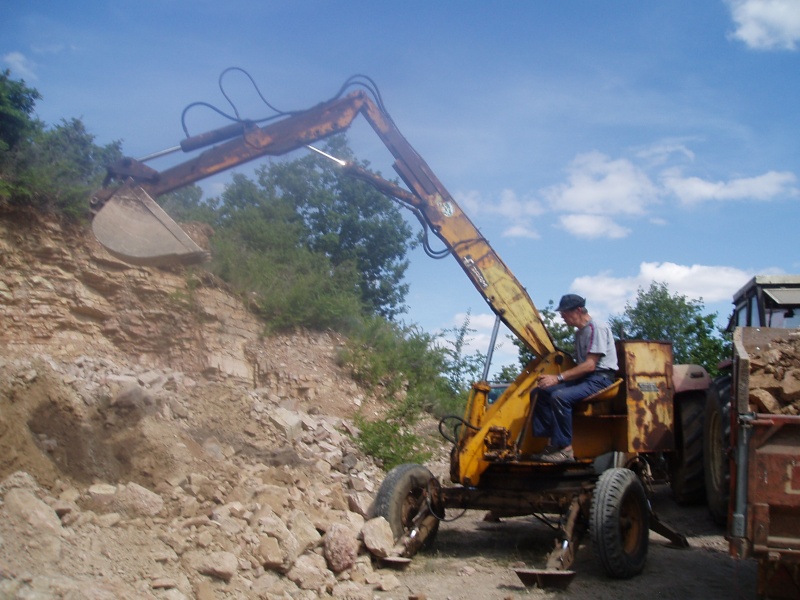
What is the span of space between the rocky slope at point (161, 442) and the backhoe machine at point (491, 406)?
1035mm

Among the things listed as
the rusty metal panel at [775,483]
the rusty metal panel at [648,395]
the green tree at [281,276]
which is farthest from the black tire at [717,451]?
the green tree at [281,276]

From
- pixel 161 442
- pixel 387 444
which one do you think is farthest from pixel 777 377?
pixel 387 444

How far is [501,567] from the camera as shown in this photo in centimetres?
621

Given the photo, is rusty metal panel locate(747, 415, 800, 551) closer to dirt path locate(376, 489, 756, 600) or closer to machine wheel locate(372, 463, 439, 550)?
dirt path locate(376, 489, 756, 600)

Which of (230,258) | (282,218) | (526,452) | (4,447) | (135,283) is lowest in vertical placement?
(4,447)

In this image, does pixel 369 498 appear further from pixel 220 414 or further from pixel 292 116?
pixel 292 116

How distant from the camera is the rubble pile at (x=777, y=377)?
466 centimetres

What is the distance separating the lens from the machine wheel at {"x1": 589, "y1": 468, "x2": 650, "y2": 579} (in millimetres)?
5695

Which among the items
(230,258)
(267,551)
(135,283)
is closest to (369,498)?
(267,551)

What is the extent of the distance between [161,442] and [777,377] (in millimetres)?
4953

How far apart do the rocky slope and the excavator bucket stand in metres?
1.50

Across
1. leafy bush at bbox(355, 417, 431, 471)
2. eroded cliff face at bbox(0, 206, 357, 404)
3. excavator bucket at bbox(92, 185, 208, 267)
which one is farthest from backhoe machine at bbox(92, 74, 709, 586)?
eroded cliff face at bbox(0, 206, 357, 404)

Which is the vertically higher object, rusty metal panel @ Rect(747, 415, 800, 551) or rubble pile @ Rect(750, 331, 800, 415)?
rubble pile @ Rect(750, 331, 800, 415)

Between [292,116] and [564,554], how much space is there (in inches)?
180
